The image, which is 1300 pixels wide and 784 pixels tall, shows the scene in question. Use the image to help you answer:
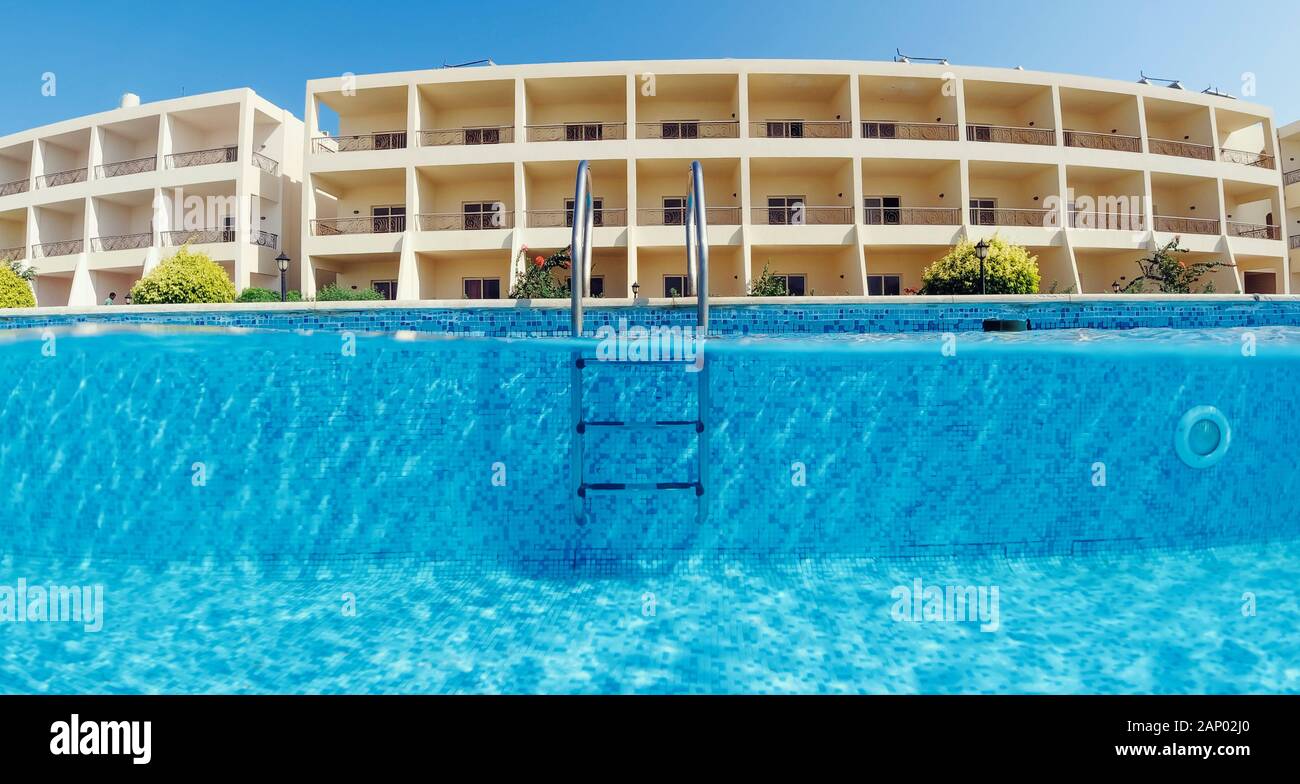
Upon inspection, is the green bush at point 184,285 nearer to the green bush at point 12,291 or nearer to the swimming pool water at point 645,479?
the green bush at point 12,291

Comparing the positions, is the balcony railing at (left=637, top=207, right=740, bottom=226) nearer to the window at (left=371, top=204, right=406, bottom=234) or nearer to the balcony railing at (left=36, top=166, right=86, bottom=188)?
the window at (left=371, top=204, right=406, bottom=234)

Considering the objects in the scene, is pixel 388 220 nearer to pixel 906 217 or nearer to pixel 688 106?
pixel 688 106

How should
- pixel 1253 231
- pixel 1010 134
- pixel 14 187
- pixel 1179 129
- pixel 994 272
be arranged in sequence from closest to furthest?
pixel 994 272 < pixel 1010 134 < pixel 1253 231 < pixel 1179 129 < pixel 14 187

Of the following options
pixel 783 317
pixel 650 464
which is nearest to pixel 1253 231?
pixel 783 317

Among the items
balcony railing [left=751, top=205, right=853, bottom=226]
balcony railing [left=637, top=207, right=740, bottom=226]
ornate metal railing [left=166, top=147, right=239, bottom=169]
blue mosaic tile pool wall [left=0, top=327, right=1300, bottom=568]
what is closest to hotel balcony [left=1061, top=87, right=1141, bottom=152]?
balcony railing [left=751, top=205, right=853, bottom=226]

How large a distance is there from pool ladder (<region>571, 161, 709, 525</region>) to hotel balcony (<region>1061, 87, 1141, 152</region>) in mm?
21191

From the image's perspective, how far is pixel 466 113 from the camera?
821 inches

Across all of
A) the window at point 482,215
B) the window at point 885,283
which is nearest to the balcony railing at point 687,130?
the window at point 482,215

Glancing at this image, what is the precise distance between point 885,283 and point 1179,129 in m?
14.8

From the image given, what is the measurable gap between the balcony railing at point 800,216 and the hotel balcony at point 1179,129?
12.2 meters

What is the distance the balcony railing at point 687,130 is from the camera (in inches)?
772

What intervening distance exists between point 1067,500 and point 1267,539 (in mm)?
2619

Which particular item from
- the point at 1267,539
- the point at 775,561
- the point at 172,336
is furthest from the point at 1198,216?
the point at 172,336

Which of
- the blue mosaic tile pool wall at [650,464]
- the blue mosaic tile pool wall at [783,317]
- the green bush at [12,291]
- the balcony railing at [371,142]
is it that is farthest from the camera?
the balcony railing at [371,142]
